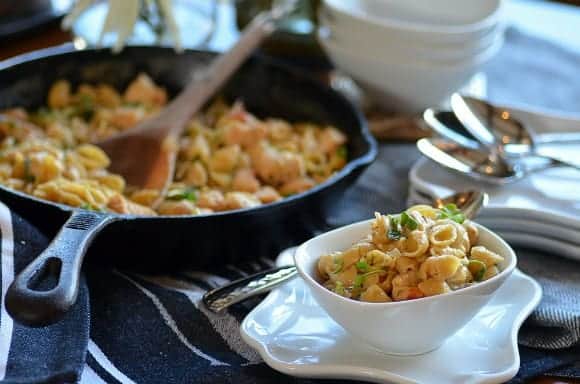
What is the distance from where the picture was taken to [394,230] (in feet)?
→ 2.79

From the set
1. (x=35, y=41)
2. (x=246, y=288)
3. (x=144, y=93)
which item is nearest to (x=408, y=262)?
(x=246, y=288)

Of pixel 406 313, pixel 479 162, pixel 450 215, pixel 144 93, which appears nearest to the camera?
pixel 406 313

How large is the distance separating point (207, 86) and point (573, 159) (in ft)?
1.87

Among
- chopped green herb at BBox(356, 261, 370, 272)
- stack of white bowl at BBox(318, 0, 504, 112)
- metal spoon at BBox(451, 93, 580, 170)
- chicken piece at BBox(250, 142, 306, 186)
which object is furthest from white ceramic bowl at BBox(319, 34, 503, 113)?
chopped green herb at BBox(356, 261, 370, 272)

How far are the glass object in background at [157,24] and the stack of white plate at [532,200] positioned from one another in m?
0.59

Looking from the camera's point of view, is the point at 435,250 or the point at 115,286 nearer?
the point at 435,250

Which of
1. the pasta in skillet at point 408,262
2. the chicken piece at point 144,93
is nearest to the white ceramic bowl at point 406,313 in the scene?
the pasta in skillet at point 408,262

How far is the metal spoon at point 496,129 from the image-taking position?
1.21 meters

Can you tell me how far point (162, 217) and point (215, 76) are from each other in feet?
1.50

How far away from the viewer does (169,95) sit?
146cm

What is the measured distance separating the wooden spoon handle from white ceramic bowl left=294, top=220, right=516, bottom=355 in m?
0.51

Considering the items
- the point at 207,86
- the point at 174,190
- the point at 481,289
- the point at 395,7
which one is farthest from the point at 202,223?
the point at 395,7

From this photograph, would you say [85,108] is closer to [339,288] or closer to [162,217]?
[162,217]

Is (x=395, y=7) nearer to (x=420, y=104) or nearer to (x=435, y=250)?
(x=420, y=104)
